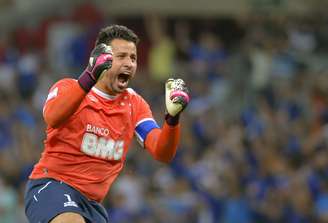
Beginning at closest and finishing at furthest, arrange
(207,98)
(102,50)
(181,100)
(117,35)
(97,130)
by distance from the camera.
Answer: (102,50) < (181,100) < (97,130) < (117,35) < (207,98)

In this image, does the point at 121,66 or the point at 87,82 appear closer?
the point at 87,82

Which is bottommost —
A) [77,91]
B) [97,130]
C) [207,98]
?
[207,98]

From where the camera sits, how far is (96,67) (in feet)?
23.4

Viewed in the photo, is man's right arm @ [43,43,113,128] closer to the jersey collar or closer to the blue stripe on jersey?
the jersey collar

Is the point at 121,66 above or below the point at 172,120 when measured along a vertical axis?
above

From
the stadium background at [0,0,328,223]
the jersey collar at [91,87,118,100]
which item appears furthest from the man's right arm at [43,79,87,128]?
the stadium background at [0,0,328,223]

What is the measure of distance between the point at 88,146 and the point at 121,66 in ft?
2.05

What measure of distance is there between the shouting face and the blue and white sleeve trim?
41 centimetres

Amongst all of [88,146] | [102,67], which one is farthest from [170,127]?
[102,67]

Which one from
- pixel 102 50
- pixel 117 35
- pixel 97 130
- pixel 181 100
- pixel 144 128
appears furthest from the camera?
pixel 144 128

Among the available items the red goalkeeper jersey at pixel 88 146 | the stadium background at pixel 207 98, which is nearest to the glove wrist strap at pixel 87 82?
the red goalkeeper jersey at pixel 88 146

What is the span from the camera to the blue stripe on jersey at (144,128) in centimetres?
786

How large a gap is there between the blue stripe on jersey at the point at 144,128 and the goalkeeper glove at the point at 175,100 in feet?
1.13

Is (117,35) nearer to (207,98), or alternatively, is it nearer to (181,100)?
(181,100)
